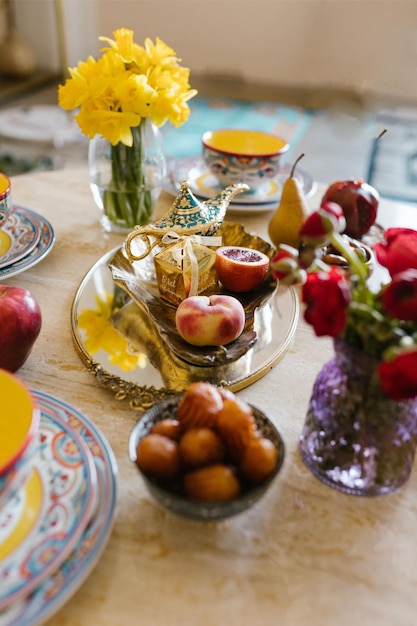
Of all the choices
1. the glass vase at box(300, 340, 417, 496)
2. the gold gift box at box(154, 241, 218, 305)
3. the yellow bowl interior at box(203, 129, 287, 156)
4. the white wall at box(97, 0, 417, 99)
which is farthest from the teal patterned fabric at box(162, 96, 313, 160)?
the glass vase at box(300, 340, 417, 496)

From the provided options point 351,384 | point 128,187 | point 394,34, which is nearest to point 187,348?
point 351,384

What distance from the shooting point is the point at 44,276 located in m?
0.82

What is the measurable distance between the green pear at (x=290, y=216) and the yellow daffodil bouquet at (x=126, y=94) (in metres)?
0.19

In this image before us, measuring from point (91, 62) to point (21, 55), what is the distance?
109 inches

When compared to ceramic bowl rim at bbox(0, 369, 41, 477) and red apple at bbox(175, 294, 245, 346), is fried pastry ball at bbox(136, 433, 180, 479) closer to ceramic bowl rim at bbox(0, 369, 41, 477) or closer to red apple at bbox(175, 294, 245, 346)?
ceramic bowl rim at bbox(0, 369, 41, 477)

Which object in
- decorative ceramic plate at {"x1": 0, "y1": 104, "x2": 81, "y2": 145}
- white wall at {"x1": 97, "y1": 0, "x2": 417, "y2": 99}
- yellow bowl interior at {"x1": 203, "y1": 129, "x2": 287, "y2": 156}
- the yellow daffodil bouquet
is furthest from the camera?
white wall at {"x1": 97, "y1": 0, "x2": 417, "y2": 99}

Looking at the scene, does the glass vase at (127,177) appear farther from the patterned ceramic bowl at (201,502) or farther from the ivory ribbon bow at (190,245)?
the patterned ceramic bowl at (201,502)

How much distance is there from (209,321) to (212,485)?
9.2 inches

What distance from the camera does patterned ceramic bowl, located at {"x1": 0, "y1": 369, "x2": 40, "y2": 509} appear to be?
396 mm

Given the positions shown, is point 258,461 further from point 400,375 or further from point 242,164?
point 242,164

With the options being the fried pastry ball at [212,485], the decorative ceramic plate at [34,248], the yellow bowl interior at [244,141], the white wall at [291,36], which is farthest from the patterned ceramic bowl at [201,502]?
the white wall at [291,36]

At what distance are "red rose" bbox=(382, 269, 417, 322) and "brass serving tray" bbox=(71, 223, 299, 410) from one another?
25 centimetres

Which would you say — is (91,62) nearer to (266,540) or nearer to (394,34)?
(266,540)

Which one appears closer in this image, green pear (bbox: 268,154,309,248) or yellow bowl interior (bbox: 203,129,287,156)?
green pear (bbox: 268,154,309,248)
